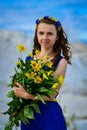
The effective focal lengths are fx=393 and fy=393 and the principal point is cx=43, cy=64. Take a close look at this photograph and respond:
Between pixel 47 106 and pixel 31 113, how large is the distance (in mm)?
140

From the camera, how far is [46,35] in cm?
245

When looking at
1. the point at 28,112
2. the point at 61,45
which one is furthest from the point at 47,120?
the point at 61,45

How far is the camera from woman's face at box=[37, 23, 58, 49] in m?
2.45

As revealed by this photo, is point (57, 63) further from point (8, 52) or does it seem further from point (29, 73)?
point (8, 52)

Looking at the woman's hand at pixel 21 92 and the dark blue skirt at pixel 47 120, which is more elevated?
the woman's hand at pixel 21 92

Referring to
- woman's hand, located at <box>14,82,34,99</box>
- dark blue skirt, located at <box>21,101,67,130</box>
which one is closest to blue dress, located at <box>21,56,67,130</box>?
dark blue skirt, located at <box>21,101,67,130</box>

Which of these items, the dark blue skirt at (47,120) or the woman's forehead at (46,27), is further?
the woman's forehead at (46,27)

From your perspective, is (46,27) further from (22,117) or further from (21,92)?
(22,117)

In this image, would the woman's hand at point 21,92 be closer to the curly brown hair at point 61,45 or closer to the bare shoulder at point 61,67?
the bare shoulder at point 61,67

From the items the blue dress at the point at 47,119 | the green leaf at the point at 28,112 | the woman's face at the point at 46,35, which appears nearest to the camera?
the green leaf at the point at 28,112

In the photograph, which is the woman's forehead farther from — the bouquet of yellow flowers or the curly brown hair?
the bouquet of yellow flowers

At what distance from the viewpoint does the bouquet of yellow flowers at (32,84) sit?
7.31ft

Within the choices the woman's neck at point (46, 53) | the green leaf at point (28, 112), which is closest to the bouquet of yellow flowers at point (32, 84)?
the green leaf at point (28, 112)

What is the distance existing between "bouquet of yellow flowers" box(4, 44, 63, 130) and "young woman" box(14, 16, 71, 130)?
0.04 metres
